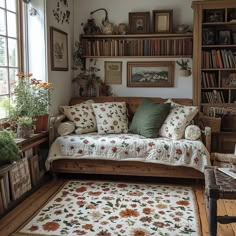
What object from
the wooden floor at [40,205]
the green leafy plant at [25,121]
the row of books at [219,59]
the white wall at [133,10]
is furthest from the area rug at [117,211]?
the row of books at [219,59]

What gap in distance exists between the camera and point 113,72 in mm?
4805

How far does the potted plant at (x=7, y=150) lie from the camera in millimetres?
2657

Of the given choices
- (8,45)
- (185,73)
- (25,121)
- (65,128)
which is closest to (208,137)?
(185,73)

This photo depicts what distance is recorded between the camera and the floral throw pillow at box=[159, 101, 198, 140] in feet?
12.5

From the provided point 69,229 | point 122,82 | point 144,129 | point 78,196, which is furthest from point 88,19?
point 69,229

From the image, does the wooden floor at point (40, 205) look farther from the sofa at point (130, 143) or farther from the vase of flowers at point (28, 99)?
the vase of flowers at point (28, 99)

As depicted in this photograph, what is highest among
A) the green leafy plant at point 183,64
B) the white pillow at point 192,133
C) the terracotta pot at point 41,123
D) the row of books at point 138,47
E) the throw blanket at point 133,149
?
the row of books at point 138,47

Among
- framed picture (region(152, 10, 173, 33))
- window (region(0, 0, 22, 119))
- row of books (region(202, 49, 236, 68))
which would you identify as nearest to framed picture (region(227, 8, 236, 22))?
row of books (region(202, 49, 236, 68))

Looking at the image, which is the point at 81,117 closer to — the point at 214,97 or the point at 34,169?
the point at 34,169

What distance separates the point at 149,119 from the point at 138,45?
124 cm

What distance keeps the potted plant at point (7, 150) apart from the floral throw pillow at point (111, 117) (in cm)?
144

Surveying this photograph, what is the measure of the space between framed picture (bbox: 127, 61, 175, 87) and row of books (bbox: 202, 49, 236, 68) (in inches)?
17.9

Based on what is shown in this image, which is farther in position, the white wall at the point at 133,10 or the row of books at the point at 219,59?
the white wall at the point at 133,10

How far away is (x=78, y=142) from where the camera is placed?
148 inches
